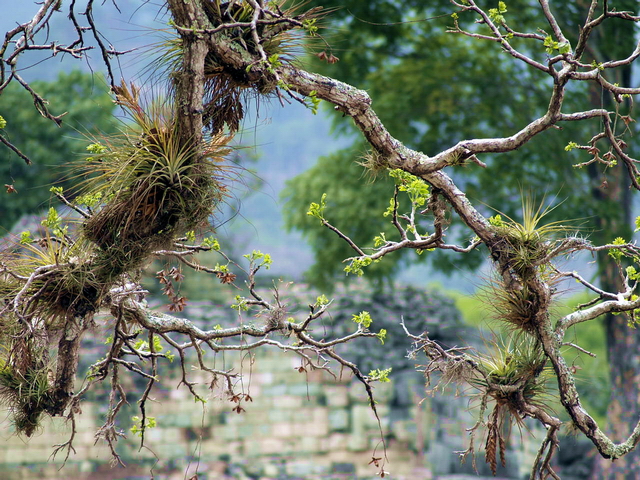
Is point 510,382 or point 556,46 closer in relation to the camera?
point 556,46

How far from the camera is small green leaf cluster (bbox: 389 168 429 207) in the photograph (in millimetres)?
2600

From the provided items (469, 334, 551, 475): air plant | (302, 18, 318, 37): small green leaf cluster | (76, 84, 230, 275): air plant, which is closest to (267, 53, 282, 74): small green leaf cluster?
(302, 18, 318, 37): small green leaf cluster

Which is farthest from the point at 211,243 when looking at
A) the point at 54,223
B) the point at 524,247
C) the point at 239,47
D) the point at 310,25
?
the point at 524,247

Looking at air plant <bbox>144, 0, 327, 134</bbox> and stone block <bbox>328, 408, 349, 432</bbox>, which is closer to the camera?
air plant <bbox>144, 0, 327, 134</bbox>

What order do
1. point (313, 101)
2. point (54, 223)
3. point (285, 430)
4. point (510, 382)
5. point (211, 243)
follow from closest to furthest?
point (313, 101)
point (54, 223)
point (510, 382)
point (211, 243)
point (285, 430)

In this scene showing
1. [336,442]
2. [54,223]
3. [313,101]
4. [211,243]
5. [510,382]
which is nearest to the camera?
[313,101]

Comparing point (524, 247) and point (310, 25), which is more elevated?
point (310, 25)

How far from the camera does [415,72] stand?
10.8 metres

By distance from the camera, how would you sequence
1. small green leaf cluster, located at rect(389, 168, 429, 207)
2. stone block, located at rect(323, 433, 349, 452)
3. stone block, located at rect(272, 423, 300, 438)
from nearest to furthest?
small green leaf cluster, located at rect(389, 168, 429, 207) < stone block, located at rect(323, 433, 349, 452) < stone block, located at rect(272, 423, 300, 438)

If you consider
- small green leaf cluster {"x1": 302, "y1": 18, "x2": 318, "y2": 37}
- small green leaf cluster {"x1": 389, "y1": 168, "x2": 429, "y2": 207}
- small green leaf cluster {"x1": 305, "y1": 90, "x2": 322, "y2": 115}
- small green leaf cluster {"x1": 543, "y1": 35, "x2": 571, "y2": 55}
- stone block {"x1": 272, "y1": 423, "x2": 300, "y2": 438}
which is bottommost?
stone block {"x1": 272, "y1": 423, "x2": 300, "y2": 438}

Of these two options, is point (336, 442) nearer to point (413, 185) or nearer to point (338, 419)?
point (338, 419)

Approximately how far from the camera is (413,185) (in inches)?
103

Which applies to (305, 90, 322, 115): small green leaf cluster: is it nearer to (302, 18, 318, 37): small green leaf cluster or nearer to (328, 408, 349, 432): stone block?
(302, 18, 318, 37): small green leaf cluster

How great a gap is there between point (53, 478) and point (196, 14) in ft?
31.3
